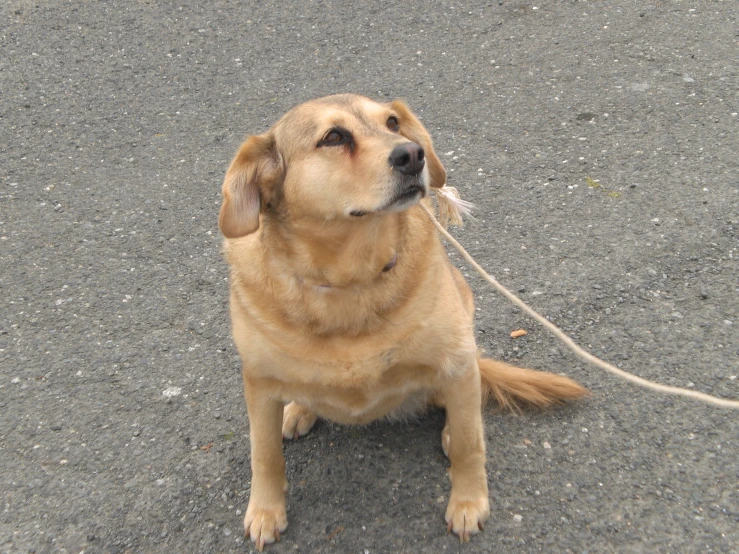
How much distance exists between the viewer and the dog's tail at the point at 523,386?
2.90 metres

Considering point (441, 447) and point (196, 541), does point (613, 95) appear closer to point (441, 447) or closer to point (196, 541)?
point (441, 447)

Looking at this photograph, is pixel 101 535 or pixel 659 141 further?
pixel 659 141

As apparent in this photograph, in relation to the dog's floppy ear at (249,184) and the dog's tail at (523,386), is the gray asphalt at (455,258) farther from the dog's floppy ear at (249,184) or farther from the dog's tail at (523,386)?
the dog's floppy ear at (249,184)

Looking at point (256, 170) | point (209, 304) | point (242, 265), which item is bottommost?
point (209, 304)

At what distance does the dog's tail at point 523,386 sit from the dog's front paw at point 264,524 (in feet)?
3.20

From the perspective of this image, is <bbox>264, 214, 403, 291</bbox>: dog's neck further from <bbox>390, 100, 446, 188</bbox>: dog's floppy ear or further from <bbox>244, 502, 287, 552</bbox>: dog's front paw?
<bbox>244, 502, 287, 552</bbox>: dog's front paw

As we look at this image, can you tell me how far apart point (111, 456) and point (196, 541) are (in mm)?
628

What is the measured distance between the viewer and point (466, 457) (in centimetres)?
261

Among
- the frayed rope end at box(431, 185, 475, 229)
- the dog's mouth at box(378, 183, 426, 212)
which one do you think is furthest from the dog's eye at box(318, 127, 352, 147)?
the frayed rope end at box(431, 185, 475, 229)

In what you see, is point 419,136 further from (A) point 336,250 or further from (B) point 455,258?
(B) point 455,258

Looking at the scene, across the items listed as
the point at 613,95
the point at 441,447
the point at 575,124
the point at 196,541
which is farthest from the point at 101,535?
the point at 613,95

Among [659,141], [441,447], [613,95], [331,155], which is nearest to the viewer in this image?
[331,155]

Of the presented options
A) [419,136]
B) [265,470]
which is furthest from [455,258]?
[265,470]

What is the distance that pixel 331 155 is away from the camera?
2.44m
